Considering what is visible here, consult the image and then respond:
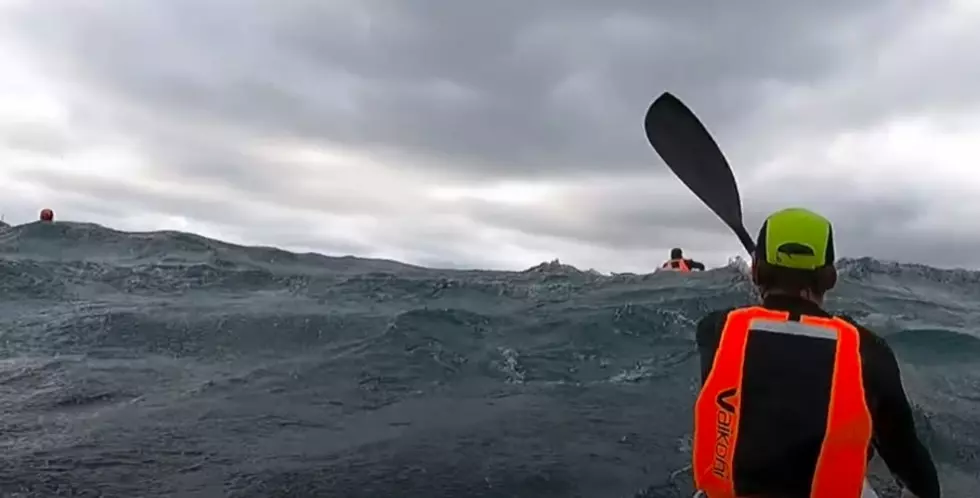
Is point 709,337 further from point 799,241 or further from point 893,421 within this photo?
point 893,421

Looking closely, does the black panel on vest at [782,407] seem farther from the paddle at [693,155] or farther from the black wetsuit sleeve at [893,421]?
the paddle at [693,155]

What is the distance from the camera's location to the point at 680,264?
871 inches

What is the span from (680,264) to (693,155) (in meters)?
17.1

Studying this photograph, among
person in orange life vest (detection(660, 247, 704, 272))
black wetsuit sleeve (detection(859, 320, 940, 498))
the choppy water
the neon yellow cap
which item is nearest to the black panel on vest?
black wetsuit sleeve (detection(859, 320, 940, 498))

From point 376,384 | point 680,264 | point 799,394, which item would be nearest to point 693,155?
point 799,394

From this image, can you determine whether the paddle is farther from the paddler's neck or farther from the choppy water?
the choppy water

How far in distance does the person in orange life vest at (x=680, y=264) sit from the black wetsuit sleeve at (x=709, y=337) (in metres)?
18.5

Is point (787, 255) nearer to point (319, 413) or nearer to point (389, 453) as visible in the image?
point (389, 453)

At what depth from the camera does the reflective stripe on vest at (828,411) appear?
3322 mm

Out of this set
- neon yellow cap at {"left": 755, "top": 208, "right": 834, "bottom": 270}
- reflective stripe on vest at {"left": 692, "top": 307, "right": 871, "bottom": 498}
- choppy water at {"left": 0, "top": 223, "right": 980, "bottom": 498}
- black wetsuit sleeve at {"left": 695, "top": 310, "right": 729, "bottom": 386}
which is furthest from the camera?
choppy water at {"left": 0, "top": 223, "right": 980, "bottom": 498}

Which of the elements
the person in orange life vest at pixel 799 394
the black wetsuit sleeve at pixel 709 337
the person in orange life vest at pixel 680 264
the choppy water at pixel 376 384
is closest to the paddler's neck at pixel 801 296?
the person in orange life vest at pixel 799 394

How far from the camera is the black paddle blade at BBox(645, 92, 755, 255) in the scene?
16.9 feet

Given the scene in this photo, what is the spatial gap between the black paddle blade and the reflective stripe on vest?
161 centimetres

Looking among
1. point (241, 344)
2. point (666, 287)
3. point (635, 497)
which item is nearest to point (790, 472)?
point (635, 497)
